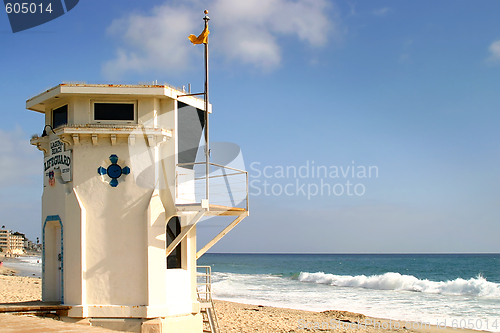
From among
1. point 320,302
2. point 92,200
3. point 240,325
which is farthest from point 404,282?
point 92,200

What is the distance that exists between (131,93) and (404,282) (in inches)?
1452

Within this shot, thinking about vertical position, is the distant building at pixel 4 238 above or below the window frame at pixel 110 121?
below

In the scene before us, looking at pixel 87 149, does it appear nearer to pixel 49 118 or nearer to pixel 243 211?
pixel 49 118

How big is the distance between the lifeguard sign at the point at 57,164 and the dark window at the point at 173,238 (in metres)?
2.65

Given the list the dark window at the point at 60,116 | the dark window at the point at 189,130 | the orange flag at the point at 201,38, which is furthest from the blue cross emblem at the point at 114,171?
the orange flag at the point at 201,38

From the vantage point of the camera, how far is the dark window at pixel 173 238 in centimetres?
1162

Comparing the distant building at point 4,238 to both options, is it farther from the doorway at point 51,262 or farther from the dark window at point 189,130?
the dark window at point 189,130

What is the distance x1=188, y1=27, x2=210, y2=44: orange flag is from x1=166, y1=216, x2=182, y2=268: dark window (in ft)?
14.3

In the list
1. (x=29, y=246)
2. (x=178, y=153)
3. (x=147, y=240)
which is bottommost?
(x=29, y=246)

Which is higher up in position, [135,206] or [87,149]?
[87,149]

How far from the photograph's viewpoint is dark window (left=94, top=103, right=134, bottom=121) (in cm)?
1120

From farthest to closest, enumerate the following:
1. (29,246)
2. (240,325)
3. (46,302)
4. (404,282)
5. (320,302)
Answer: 1. (29,246)
2. (404,282)
3. (320,302)
4. (240,325)
5. (46,302)

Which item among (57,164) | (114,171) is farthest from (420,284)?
(57,164)

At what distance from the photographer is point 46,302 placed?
11516mm
